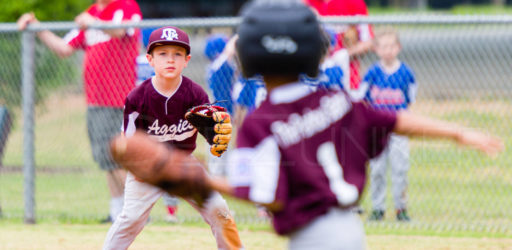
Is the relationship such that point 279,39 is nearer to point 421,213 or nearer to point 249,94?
point 249,94

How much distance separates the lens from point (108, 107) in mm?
7609

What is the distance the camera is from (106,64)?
7.53 meters

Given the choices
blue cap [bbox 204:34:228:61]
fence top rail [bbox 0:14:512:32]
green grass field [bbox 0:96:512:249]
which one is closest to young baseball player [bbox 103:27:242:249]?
green grass field [bbox 0:96:512:249]

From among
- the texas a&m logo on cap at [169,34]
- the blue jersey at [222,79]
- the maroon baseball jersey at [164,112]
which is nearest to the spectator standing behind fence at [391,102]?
the blue jersey at [222,79]

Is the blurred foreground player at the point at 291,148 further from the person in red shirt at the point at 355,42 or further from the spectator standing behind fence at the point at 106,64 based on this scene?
the spectator standing behind fence at the point at 106,64

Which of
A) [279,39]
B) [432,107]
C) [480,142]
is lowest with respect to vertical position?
[432,107]

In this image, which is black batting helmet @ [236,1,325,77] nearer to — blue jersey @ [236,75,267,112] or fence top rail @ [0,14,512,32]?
fence top rail @ [0,14,512,32]

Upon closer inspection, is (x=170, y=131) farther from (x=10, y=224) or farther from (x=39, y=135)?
(x=39, y=135)

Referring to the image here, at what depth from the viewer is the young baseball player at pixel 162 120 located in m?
4.97

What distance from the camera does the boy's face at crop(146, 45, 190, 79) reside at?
514cm

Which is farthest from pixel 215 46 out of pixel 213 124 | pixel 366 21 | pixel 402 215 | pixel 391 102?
pixel 213 124

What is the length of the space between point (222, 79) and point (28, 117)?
1944 millimetres

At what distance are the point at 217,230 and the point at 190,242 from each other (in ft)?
4.99

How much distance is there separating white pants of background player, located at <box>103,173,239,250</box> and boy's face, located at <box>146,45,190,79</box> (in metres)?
0.73
